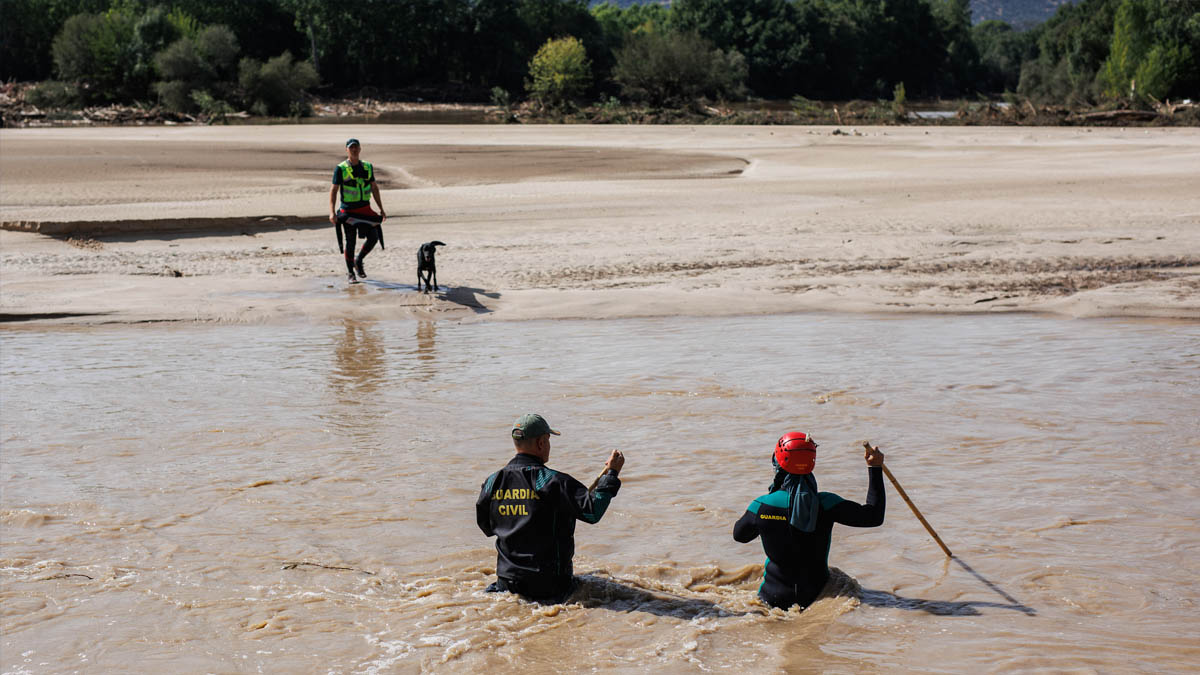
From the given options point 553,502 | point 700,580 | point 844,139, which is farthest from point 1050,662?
point 844,139

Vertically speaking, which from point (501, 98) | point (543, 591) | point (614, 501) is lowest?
point (614, 501)

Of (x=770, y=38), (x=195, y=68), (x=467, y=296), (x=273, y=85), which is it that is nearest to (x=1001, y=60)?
(x=770, y=38)

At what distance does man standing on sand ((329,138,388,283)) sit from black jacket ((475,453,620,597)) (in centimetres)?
804

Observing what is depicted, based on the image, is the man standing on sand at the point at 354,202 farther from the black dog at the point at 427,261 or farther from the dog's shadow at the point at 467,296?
the dog's shadow at the point at 467,296

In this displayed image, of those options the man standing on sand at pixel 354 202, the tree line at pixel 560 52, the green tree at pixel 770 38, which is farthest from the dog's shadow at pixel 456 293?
the green tree at pixel 770 38

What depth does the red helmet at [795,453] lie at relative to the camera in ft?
15.8

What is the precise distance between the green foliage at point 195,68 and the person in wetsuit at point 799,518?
58.2m

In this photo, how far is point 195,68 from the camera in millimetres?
60406

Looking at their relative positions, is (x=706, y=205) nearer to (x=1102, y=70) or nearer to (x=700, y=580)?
(x=700, y=580)

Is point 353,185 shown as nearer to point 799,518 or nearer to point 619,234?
point 619,234

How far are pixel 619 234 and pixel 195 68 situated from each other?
50452 mm

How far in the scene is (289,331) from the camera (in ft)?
39.7

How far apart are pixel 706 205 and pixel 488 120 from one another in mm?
37884

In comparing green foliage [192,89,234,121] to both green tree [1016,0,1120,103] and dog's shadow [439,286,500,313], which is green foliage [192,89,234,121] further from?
dog's shadow [439,286,500,313]
